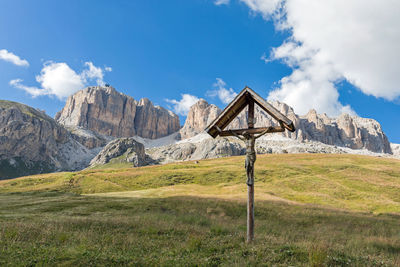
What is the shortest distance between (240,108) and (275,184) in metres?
44.1

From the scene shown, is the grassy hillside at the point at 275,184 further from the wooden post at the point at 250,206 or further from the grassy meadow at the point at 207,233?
the wooden post at the point at 250,206

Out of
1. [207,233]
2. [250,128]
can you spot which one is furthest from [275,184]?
[207,233]

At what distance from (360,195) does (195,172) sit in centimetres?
4317

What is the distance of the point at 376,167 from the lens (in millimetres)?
68438

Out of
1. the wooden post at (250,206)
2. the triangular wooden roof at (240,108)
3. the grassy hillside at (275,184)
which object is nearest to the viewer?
the wooden post at (250,206)

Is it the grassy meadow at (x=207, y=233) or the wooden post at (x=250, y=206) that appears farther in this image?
the wooden post at (x=250, y=206)

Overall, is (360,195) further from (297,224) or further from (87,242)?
(87,242)

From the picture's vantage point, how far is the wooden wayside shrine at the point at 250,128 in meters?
12.7

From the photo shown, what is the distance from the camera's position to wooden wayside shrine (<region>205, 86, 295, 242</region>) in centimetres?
1268

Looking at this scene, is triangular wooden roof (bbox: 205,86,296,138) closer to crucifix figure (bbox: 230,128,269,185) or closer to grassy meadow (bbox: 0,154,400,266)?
crucifix figure (bbox: 230,128,269,185)

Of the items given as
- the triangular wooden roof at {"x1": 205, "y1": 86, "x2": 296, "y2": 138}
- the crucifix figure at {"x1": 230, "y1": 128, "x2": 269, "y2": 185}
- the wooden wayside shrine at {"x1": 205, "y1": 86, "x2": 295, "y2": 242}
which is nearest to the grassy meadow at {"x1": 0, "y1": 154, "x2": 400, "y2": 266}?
the wooden wayside shrine at {"x1": 205, "y1": 86, "x2": 295, "y2": 242}

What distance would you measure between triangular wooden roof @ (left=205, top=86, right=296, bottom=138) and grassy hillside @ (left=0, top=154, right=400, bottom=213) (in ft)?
84.1

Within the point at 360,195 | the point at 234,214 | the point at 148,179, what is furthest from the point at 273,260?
the point at 148,179

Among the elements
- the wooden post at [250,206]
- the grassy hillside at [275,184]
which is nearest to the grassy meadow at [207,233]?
the wooden post at [250,206]
